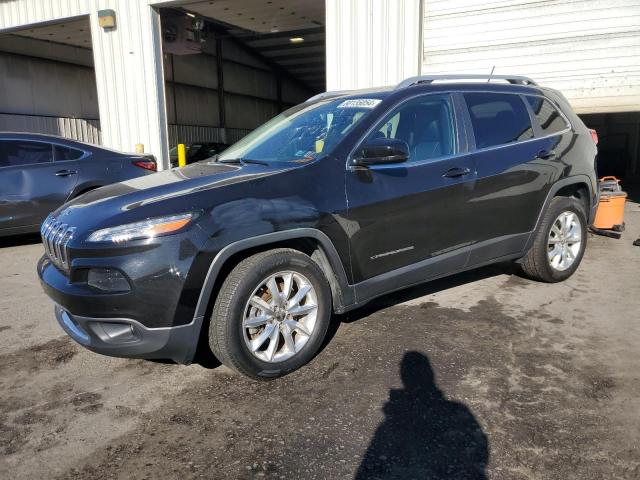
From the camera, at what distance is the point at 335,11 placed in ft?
30.3

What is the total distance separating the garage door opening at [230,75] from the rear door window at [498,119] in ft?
39.9

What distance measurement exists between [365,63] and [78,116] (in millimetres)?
13995

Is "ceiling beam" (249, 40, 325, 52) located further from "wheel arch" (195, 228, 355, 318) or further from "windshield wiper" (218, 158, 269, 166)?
"wheel arch" (195, 228, 355, 318)

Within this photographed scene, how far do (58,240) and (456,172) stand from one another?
260 cm

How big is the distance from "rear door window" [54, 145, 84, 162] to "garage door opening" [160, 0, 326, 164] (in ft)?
31.3

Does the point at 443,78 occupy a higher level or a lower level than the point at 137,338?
higher

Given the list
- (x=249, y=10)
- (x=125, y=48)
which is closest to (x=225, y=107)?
(x=249, y=10)

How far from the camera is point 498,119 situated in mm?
4055

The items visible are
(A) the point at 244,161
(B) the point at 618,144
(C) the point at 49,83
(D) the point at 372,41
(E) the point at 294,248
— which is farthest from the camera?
(B) the point at 618,144

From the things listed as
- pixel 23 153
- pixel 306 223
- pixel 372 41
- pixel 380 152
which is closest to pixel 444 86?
pixel 380 152

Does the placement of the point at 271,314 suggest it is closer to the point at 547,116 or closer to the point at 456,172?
the point at 456,172

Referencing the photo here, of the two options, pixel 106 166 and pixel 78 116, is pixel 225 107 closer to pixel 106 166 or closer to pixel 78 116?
pixel 78 116

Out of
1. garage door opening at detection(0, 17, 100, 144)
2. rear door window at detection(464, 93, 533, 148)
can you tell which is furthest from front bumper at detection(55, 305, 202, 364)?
garage door opening at detection(0, 17, 100, 144)

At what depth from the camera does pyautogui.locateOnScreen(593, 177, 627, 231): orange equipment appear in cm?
663
